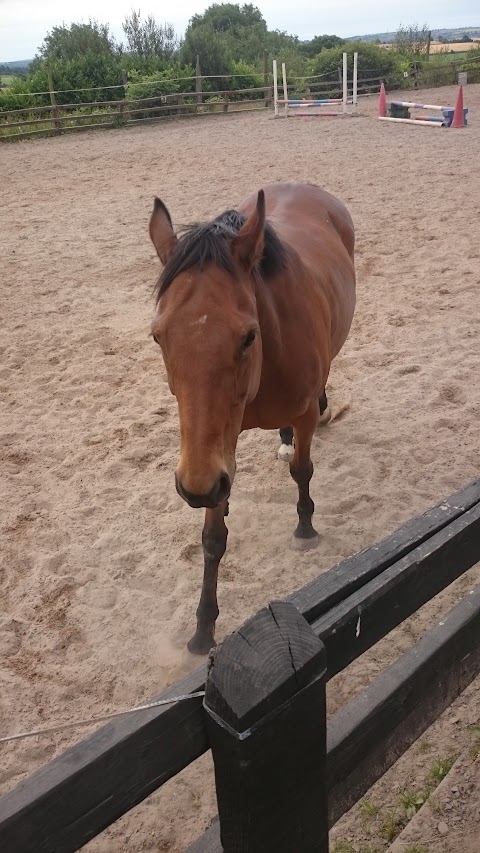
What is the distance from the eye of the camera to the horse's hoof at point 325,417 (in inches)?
170

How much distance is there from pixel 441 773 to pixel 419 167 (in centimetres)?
1072

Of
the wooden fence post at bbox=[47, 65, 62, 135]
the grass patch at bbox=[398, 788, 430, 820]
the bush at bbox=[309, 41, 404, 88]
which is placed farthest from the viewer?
the bush at bbox=[309, 41, 404, 88]

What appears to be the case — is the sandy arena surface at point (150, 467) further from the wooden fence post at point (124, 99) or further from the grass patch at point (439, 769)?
the wooden fence post at point (124, 99)

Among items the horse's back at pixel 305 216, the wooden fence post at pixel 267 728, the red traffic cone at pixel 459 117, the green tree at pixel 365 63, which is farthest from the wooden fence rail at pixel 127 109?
the wooden fence post at pixel 267 728

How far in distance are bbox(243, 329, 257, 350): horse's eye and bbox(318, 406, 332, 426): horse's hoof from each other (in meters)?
2.37

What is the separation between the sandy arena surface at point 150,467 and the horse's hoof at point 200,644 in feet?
0.21

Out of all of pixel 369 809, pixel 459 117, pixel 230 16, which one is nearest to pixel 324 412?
pixel 369 809

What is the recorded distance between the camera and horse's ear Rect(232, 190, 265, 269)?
2.11 meters

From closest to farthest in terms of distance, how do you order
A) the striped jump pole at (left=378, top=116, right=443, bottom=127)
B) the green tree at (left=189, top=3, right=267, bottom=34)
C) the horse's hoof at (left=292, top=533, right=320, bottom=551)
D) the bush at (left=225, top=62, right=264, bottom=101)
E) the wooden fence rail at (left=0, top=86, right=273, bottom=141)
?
the horse's hoof at (left=292, top=533, right=320, bottom=551) → the striped jump pole at (left=378, top=116, right=443, bottom=127) → the wooden fence rail at (left=0, top=86, right=273, bottom=141) → the bush at (left=225, top=62, right=264, bottom=101) → the green tree at (left=189, top=3, right=267, bottom=34)

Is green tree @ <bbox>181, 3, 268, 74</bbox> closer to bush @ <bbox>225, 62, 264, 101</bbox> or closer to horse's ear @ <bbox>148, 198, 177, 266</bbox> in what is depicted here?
bush @ <bbox>225, 62, 264, 101</bbox>

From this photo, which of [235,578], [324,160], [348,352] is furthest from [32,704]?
[324,160]

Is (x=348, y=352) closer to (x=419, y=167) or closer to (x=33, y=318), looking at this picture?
(x=33, y=318)

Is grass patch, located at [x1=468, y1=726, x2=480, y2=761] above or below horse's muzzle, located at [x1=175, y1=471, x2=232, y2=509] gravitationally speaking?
below

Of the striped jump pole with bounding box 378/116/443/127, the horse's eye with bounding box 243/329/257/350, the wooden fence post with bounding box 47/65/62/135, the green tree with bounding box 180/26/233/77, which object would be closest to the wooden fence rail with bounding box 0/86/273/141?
the wooden fence post with bounding box 47/65/62/135
